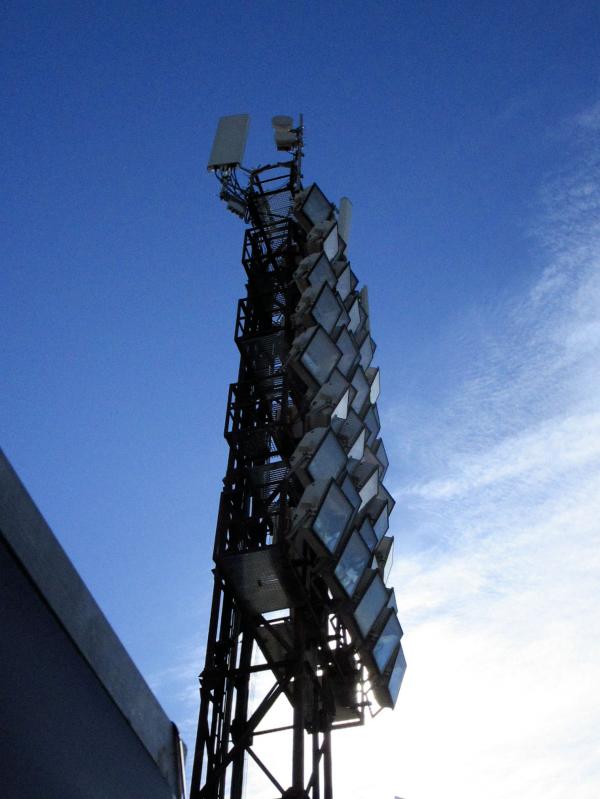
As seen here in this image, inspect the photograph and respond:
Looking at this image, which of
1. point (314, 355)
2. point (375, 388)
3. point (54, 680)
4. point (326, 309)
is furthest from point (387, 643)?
point (54, 680)

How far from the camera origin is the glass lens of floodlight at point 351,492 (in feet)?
53.6

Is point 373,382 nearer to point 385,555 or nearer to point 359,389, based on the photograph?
point 359,389

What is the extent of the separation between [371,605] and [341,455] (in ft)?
9.74

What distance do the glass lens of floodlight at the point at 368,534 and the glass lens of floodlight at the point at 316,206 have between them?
9747 millimetres

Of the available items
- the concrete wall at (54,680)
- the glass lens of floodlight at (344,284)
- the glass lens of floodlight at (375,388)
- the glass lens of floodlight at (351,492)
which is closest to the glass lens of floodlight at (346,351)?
the glass lens of floodlight at (344,284)

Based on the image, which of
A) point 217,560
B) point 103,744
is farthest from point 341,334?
point 103,744

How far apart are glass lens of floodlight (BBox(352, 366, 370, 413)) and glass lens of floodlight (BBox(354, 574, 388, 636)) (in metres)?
5.33

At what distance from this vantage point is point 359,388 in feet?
67.5

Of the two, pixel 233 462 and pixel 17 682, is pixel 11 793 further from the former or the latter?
pixel 233 462

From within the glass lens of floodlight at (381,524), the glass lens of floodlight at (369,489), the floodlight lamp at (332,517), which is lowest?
the floodlight lamp at (332,517)

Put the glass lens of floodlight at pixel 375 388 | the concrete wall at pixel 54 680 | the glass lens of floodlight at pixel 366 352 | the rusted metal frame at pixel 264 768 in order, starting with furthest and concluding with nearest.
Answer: the glass lens of floodlight at pixel 375 388 → the glass lens of floodlight at pixel 366 352 → the rusted metal frame at pixel 264 768 → the concrete wall at pixel 54 680

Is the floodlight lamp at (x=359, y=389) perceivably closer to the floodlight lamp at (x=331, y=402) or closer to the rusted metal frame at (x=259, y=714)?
the floodlight lamp at (x=331, y=402)

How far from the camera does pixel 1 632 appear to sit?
7.12m

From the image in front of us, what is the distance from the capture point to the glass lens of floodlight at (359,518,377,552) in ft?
52.9
